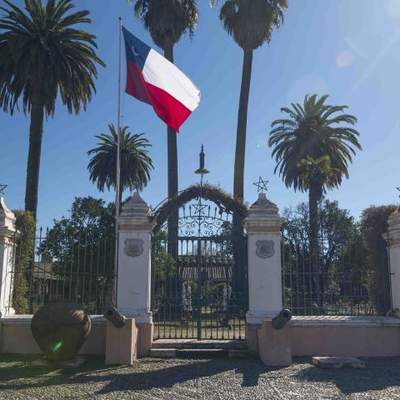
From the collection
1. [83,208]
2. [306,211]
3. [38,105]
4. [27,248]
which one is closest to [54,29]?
[38,105]

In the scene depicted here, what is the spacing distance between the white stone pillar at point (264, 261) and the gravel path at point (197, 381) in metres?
1.22

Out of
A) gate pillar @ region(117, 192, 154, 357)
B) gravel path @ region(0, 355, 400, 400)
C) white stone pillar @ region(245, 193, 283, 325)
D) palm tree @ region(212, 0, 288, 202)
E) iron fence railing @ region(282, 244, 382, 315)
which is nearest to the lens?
gravel path @ region(0, 355, 400, 400)

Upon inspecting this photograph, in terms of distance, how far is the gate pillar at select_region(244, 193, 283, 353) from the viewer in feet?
34.4

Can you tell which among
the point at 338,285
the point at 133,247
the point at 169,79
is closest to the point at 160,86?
the point at 169,79

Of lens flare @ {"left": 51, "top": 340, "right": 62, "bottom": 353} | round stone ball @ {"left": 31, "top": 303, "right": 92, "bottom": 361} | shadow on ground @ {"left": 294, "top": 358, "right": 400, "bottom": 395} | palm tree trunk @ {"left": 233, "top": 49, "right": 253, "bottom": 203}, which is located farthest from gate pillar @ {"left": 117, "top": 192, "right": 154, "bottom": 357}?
palm tree trunk @ {"left": 233, "top": 49, "right": 253, "bottom": 203}

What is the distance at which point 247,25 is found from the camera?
27719mm

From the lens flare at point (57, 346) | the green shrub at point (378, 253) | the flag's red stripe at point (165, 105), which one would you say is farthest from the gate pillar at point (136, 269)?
the green shrub at point (378, 253)

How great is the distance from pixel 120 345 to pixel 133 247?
216 centimetres

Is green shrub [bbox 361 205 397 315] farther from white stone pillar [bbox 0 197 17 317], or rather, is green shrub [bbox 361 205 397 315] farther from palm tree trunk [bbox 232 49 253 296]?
palm tree trunk [bbox 232 49 253 296]

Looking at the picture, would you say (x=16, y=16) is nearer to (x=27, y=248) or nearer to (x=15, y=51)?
(x=15, y=51)

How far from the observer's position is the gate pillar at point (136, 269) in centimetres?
1044

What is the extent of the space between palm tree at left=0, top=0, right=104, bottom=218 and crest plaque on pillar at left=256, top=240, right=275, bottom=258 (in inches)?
425

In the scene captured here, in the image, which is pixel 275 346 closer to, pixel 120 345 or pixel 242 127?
pixel 120 345

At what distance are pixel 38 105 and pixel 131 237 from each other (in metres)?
11.2
